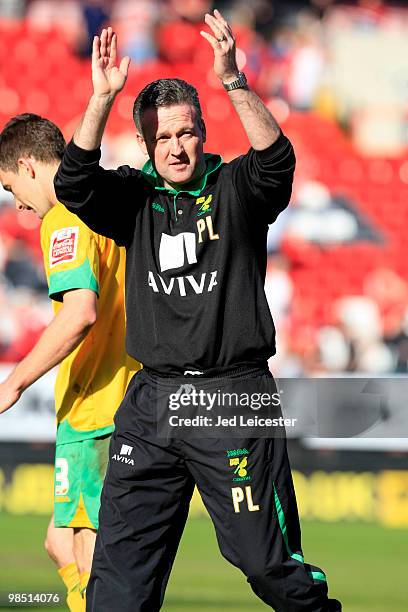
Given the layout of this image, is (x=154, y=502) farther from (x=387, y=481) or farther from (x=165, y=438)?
(x=387, y=481)

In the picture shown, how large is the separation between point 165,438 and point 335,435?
819cm

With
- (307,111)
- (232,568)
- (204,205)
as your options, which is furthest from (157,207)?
(307,111)

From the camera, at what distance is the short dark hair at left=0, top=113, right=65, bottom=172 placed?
16.2ft

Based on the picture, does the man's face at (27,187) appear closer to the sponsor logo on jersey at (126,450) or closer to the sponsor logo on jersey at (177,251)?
the sponsor logo on jersey at (177,251)

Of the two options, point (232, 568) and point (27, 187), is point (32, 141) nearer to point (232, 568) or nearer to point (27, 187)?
point (27, 187)

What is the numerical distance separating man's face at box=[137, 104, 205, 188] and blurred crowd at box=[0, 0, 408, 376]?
366 inches

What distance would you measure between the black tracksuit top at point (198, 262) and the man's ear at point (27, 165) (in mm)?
889

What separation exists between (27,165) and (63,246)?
18.5 inches

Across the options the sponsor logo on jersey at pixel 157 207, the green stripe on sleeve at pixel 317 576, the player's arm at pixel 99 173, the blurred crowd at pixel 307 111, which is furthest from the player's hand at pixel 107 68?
the blurred crowd at pixel 307 111

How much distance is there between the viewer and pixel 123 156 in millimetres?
14250

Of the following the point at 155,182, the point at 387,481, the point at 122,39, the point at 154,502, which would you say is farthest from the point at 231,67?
the point at 122,39

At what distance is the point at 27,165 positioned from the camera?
4.94m

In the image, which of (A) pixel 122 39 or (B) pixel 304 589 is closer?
(B) pixel 304 589

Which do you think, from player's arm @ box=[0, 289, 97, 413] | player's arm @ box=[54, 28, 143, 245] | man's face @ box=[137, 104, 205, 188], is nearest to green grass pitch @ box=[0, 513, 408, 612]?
player's arm @ box=[0, 289, 97, 413]
